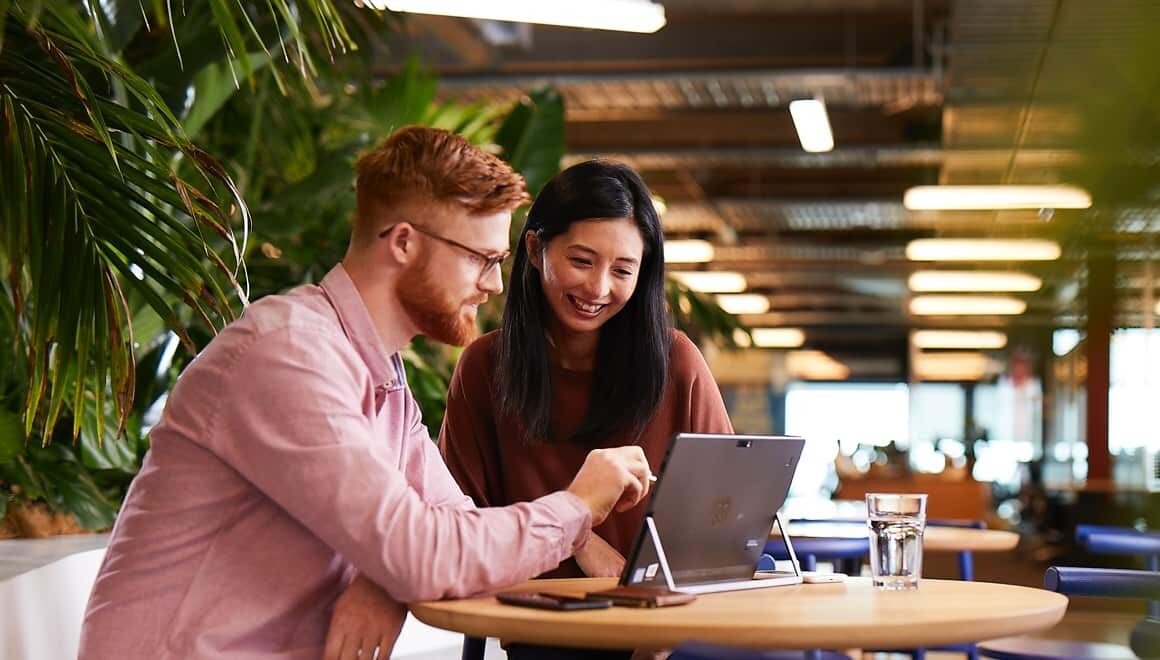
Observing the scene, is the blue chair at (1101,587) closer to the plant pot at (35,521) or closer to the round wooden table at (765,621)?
the round wooden table at (765,621)

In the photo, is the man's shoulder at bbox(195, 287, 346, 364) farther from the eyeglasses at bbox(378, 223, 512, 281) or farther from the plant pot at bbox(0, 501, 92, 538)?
the plant pot at bbox(0, 501, 92, 538)

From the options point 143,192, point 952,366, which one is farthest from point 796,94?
point 952,366

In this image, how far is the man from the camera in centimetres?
143

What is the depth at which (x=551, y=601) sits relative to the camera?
4.75ft

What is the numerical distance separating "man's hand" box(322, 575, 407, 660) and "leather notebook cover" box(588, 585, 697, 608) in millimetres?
230

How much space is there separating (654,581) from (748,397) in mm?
24243

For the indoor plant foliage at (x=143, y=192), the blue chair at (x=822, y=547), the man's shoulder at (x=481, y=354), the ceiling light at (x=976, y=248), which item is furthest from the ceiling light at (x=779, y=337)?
the man's shoulder at (x=481, y=354)

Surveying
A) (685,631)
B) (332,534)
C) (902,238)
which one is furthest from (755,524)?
(902,238)

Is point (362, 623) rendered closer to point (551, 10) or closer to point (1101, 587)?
point (1101, 587)

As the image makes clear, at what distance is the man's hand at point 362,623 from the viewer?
148 centimetres

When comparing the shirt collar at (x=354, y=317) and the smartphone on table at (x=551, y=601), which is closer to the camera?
the smartphone on table at (x=551, y=601)

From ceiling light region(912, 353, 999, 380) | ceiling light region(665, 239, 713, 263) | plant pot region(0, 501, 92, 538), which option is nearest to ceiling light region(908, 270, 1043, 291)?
ceiling light region(665, 239, 713, 263)

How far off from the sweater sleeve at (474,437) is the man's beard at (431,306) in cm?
60

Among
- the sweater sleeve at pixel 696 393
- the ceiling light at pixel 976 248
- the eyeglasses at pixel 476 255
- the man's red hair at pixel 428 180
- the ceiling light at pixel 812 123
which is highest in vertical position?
the ceiling light at pixel 812 123
